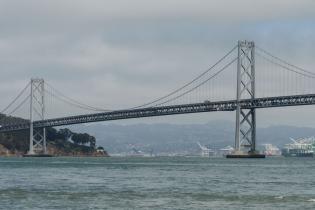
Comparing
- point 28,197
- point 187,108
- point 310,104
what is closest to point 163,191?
point 28,197

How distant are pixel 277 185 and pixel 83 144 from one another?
14672cm

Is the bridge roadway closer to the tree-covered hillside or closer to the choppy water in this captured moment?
the tree-covered hillside

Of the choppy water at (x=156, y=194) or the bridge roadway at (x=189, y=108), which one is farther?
the bridge roadway at (x=189, y=108)

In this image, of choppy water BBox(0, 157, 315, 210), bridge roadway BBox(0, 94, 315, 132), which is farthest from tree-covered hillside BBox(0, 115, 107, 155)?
choppy water BBox(0, 157, 315, 210)

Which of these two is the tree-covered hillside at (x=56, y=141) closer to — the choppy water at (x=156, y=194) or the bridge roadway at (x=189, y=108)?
the bridge roadway at (x=189, y=108)

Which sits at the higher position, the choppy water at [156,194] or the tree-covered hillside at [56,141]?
the tree-covered hillside at [56,141]

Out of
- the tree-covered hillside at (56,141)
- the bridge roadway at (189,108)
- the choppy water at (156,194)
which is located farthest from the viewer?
the tree-covered hillside at (56,141)

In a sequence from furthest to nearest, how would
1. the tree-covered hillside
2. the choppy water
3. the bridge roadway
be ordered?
1. the tree-covered hillside
2. the bridge roadway
3. the choppy water

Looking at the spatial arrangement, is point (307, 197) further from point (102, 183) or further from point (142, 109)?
point (142, 109)

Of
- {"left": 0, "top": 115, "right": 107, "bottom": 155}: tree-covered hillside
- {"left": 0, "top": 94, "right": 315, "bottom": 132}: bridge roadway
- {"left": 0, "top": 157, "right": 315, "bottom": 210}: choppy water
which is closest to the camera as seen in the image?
{"left": 0, "top": 157, "right": 315, "bottom": 210}: choppy water

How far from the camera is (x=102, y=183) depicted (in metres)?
49.3

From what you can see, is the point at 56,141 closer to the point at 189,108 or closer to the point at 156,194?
the point at 189,108

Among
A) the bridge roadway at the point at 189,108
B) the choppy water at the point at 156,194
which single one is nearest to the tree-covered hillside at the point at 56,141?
the bridge roadway at the point at 189,108

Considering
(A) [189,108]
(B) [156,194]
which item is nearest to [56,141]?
(A) [189,108]
